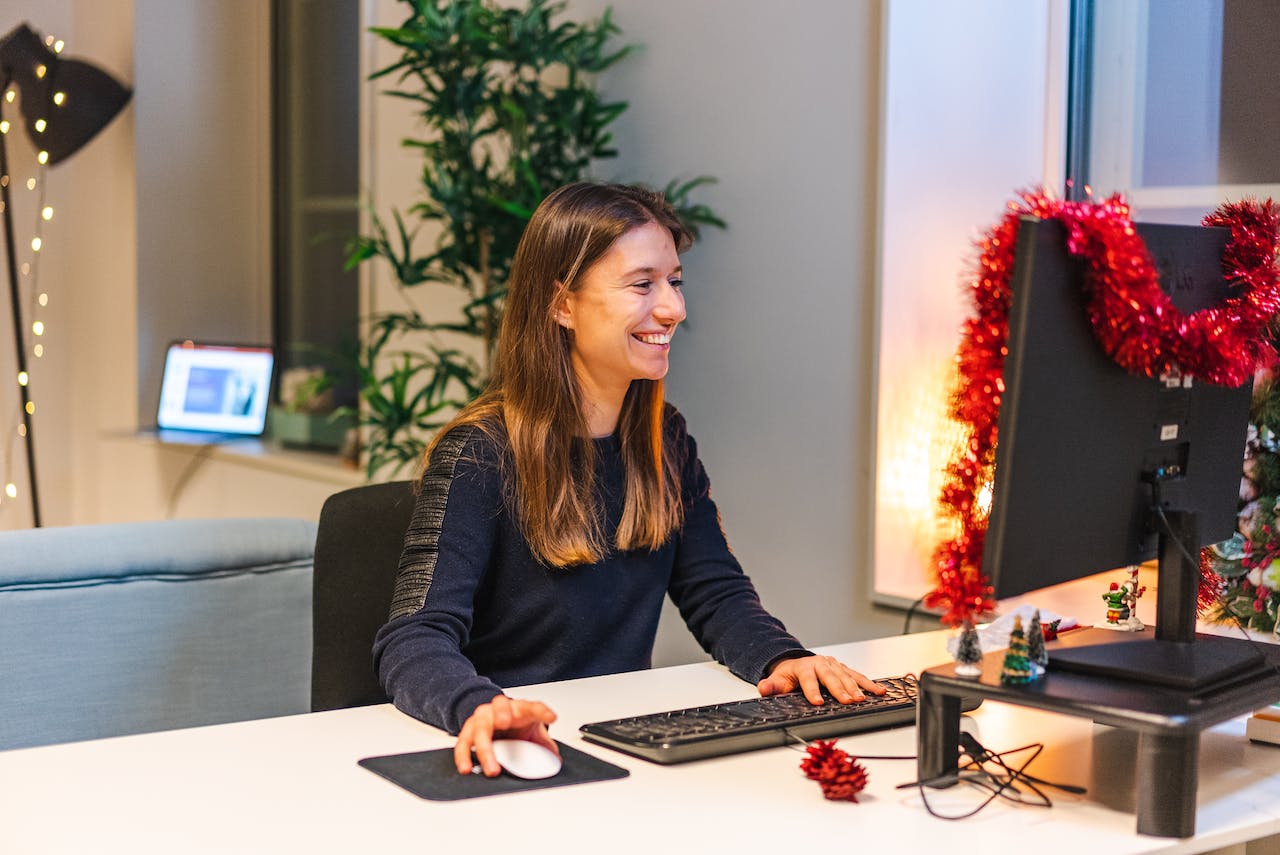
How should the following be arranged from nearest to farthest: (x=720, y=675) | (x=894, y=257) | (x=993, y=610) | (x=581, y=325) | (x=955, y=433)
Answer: (x=993, y=610), (x=955, y=433), (x=720, y=675), (x=581, y=325), (x=894, y=257)

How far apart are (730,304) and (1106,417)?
1756mm

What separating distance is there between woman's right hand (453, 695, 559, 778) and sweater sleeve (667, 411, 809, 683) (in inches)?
17.9

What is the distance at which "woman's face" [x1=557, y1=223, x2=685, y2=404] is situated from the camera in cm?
179

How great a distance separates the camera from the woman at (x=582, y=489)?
5.57 feet

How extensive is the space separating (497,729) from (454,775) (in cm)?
6

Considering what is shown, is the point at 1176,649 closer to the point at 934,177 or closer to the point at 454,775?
the point at 454,775

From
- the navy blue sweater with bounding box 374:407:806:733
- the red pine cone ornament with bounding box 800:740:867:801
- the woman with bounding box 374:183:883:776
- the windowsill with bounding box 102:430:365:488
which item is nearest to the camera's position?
the red pine cone ornament with bounding box 800:740:867:801

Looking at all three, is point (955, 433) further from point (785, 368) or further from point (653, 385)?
point (785, 368)

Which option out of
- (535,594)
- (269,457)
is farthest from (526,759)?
(269,457)

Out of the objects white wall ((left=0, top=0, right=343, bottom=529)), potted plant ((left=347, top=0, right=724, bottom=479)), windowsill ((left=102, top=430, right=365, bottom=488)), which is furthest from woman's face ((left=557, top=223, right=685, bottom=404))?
white wall ((left=0, top=0, right=343, bottom=529))

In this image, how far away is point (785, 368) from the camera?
2859mm

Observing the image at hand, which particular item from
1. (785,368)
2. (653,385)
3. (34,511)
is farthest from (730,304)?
(34,511)

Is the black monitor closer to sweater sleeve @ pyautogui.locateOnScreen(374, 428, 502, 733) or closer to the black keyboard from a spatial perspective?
the black keyboard

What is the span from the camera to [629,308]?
1790 millimetres
